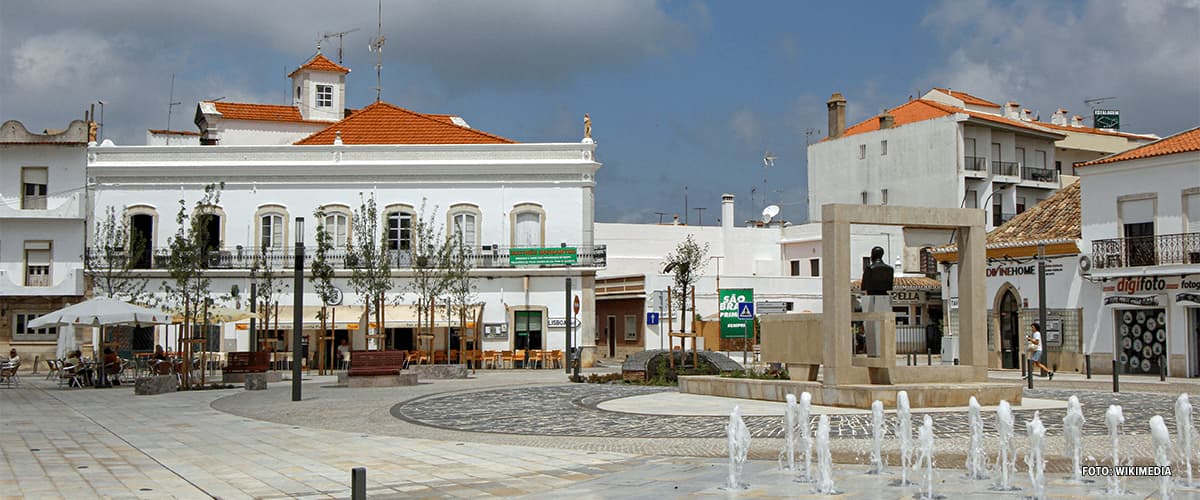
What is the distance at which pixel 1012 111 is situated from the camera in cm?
6638

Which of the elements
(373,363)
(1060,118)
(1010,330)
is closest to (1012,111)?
(1060,118)

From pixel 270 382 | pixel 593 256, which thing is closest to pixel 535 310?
pixel 593 256

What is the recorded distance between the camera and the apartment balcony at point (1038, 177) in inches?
2296

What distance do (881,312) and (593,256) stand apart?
24.7 metres

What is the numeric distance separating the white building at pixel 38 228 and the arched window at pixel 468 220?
13.8 metres

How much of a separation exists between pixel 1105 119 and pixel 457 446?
64.2 meters

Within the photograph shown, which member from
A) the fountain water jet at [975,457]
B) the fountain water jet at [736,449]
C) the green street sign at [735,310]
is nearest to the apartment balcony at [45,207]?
the green street sign at [735,310]

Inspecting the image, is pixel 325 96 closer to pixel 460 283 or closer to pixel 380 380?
pixel 460 283

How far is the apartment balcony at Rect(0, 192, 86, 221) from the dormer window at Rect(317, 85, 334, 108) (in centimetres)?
1369

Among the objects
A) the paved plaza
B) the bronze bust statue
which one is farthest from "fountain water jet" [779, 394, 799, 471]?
the bronze bust statue

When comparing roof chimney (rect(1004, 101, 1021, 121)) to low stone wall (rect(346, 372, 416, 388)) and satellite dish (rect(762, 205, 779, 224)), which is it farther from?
low stone wall (rect(346, 372, 416, 388))

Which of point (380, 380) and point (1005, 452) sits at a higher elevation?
point (1005, 452)

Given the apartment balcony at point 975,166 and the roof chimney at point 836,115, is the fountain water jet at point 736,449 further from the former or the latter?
the roof chimney at point 836,115

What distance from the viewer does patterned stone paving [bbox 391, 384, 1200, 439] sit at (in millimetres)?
14820
